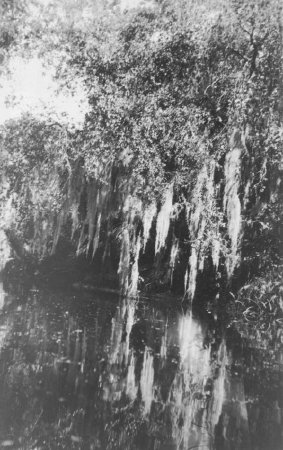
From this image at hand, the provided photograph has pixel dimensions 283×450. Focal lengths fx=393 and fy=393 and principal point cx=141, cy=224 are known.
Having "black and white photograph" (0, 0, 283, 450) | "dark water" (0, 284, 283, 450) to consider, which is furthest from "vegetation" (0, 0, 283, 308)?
"dark water" (0, 284, 283, 450)

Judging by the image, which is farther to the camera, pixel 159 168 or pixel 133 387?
pixel 159 168

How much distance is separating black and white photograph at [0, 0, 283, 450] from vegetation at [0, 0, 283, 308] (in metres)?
0.04

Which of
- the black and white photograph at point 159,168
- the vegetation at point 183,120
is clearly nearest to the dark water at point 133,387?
the black and white photograph at point 159,168

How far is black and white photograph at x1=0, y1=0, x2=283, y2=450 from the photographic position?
26.7 ft

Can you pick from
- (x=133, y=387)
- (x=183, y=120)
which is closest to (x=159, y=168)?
(x=183, y=120)

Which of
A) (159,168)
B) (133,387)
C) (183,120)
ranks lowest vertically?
(133,387)

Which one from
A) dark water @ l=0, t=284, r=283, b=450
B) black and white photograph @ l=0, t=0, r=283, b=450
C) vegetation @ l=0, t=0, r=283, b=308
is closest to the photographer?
dark water @ l=0, t=284, r=283, b=450

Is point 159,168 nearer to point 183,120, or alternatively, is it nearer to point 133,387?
point 183,120

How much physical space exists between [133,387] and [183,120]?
7.93m

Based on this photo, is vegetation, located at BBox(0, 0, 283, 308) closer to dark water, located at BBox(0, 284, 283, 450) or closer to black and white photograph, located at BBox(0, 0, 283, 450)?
black and white photograph, located at BBox(0, 0, 283, 450)

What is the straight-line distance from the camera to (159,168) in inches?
442

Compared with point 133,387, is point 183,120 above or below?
above

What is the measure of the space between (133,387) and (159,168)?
294 inches

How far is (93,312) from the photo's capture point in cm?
1004
